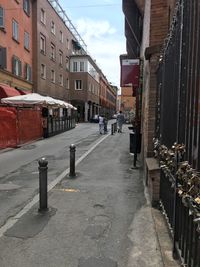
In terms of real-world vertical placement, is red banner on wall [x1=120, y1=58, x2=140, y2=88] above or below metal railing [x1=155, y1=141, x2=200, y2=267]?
above

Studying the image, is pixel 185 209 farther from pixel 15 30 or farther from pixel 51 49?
pixel 51 49

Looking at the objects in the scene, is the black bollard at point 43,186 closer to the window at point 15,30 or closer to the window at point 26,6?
the window at point 15,30

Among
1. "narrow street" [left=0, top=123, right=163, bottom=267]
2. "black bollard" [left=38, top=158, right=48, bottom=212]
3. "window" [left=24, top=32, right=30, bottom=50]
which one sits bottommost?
"narrow street" [left=0, top=123, right=163, bottom=267]

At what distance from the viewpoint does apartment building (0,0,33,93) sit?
86.3 feet

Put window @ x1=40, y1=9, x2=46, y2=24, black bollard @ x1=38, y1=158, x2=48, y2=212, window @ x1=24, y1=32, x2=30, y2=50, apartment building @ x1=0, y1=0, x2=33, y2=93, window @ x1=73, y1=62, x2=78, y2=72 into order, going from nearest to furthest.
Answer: black bollard @ x1=38, y1=158, x2=48, y2=212
apartment building @ x1=0, y1=0, x2=33, y2=93
window @ x1=24, y1=32, x2=30, y2=50
window @ x1=40, y1=9, x2=46, y2=24
window @ x1=73, y1=62, x2=78, y2=72

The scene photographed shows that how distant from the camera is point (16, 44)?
29.3 m

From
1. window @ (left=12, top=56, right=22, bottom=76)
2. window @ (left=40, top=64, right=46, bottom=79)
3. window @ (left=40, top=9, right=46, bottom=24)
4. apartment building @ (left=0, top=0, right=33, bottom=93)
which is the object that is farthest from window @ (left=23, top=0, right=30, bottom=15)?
window @ (left=40, top=64, right=46, bottom=79)

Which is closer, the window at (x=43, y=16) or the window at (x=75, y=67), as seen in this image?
the window at (x=43, y=16)

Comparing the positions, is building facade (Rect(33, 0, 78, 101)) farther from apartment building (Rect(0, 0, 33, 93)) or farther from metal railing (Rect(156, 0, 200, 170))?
metal railing (Rect(156, 0, 200, 170))

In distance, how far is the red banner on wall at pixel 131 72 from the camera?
14820 mm

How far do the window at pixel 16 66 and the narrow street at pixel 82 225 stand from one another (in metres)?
20.4

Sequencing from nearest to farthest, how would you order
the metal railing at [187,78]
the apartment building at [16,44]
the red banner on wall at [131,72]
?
the metal railing at [187,78] → the red banner on wall at [131,72] → the apartment building at [16,44]

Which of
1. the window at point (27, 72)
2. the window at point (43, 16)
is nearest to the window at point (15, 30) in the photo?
the window at point (27, 72)

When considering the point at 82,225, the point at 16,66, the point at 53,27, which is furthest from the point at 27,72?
the point at 82,225
